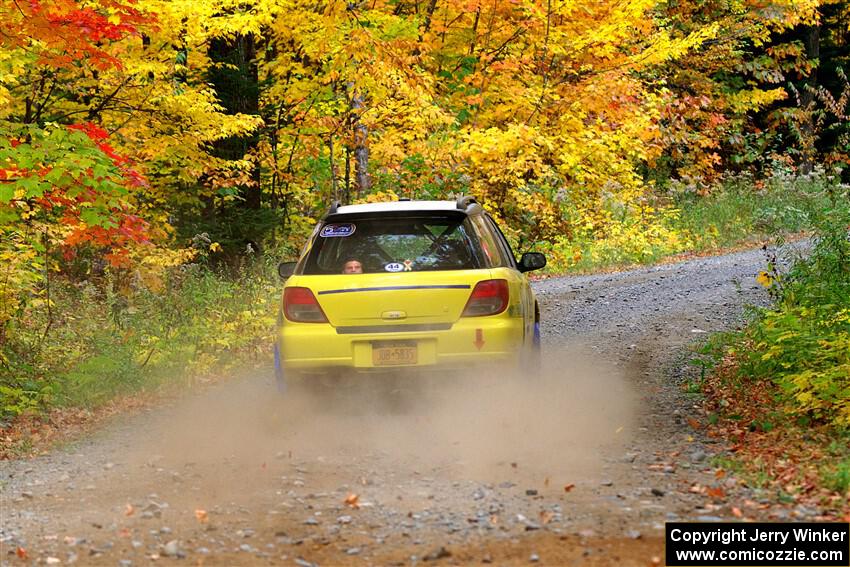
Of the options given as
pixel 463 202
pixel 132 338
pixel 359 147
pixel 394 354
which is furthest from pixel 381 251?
pixel 359 147

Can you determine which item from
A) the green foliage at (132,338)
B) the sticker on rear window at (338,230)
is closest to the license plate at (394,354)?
the sticker on rear window at (338,230)

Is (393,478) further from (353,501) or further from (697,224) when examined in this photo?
(697,224)

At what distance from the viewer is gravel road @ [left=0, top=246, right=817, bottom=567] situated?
18.0 feet

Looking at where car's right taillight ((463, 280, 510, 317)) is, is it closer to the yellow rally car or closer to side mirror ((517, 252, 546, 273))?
the yellow rally car

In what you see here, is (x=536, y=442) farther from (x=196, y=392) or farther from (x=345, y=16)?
(x=345, y=16)

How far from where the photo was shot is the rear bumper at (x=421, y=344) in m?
8.12

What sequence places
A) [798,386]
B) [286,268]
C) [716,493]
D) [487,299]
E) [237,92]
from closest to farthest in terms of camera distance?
[716,493]
[798,386]
[487,299]
[286,268]
[237,92]

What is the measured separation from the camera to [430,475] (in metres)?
6.93

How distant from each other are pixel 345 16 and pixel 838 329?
1111 centimetres

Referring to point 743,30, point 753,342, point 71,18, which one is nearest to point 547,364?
point 753,342

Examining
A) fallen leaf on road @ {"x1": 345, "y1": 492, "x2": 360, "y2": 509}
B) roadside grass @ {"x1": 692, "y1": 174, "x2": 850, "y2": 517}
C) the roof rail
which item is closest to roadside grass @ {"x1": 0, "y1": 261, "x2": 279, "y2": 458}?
fallen leaf on road @ {"x1": 345, "y1": 492, "x2": 360, "y2": 509}

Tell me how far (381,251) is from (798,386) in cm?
343

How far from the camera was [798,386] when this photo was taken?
319 inches

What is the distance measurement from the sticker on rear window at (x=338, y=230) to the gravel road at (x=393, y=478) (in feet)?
4.24
